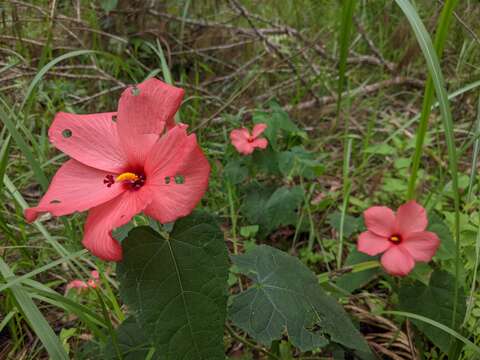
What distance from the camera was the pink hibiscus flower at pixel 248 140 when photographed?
1604 mm

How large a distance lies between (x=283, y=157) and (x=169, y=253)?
1008mm

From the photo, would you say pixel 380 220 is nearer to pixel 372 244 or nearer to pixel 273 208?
pixel 372 244

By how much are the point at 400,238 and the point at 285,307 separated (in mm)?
628

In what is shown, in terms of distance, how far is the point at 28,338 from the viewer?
124 centimetres

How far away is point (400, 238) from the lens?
1.27 metres

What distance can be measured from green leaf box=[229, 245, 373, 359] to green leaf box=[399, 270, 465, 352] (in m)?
0.33

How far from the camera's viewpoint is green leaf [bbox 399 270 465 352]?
41.3 inches

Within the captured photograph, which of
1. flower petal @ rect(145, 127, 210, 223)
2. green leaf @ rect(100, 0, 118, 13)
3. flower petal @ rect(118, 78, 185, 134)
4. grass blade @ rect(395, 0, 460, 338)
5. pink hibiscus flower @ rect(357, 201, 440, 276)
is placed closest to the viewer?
flower petal @ rect(145, 127, 210, 223)

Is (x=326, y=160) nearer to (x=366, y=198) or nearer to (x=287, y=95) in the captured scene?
(x=366, y=198)

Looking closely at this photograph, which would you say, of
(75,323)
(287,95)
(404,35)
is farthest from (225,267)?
(404,35)

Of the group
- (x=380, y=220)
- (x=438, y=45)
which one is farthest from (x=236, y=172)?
(x=438, y=45)

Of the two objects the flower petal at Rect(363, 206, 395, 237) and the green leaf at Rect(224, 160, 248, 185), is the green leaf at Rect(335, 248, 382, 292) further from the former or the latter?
the green leaf at Rect(224, 160, 248, 185)

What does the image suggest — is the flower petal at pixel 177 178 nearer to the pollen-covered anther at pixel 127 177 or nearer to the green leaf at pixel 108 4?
the pollen-covered anther at pixel 127 177

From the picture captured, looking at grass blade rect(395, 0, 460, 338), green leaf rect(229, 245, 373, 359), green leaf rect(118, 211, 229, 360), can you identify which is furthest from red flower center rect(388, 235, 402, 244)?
green leaf rect(118, 211, 229, 360)
